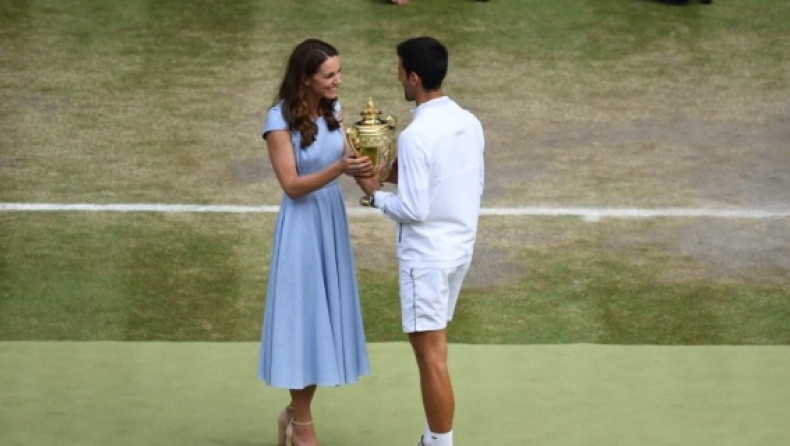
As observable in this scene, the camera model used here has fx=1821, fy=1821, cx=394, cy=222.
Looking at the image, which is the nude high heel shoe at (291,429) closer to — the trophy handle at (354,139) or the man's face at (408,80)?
the trophy handle at (354,139)

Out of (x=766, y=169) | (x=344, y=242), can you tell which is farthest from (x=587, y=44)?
(x=344, y=242)

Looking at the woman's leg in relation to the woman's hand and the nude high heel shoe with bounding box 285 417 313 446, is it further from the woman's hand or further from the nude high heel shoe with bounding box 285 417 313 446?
the woman's hand

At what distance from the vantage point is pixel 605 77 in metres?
14.8

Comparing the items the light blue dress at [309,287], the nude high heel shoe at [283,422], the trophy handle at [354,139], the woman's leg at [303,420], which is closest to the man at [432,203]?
the trophy handle at [354,139]

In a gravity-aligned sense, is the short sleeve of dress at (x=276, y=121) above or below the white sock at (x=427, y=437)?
above

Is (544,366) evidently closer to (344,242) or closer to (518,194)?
(344,242)

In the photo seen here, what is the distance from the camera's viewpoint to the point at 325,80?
7.71 meters

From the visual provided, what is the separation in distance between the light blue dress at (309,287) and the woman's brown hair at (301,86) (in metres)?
0.05

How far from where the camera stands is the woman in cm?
772

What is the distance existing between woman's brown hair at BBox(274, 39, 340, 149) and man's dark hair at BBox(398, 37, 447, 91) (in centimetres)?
39

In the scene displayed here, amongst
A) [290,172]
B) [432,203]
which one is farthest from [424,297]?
[290,172]

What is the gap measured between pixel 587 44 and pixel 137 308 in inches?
253

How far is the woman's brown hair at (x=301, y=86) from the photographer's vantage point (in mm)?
7691

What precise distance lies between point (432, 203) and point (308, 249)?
64 cm
